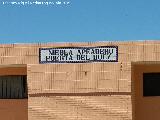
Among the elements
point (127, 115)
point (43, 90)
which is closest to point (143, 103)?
point (127, 115)

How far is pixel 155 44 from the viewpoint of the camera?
14.6 meters

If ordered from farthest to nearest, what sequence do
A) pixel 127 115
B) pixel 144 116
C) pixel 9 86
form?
pixel 9 86, pixel 144 116, pixel 127 115

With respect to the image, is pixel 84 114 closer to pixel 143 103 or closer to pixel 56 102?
pixel 56 102

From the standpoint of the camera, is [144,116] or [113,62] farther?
[144,116]

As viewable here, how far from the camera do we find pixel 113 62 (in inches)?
581

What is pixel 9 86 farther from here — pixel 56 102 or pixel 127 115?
pixel 127 115

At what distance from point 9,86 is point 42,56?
2.63 meters

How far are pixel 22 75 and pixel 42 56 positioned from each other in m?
1.94

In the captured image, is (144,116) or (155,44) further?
(144,116)

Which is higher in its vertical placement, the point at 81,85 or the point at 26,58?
the point at 26,58

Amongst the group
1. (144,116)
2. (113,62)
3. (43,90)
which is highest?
(113,62)

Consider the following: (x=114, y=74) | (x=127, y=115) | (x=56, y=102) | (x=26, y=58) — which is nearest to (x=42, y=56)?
(x=26, y=58)

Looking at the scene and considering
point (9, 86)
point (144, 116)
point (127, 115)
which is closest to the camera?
point (127, 115)

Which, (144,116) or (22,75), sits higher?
(22,75)
